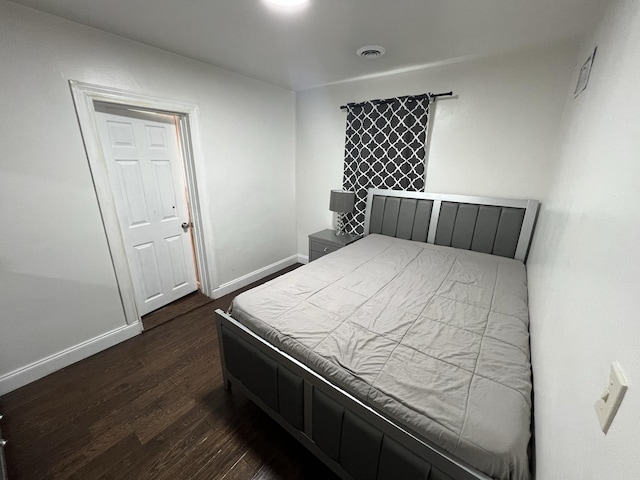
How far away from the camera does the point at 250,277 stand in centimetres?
340

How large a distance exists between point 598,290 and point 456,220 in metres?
2.07

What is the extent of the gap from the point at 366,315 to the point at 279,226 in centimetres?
240

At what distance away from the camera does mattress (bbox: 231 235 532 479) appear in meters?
0.93

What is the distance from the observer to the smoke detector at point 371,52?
206 cm

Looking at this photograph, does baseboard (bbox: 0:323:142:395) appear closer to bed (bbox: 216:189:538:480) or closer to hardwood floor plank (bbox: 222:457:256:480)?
bed (bbox: 216:189:538:480)

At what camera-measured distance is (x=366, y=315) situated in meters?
1.51

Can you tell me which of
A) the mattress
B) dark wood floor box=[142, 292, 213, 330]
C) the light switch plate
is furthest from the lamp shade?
the light switch plate

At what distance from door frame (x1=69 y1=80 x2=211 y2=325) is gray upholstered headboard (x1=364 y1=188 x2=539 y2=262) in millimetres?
1874

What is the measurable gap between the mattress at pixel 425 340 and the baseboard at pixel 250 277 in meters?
1.43

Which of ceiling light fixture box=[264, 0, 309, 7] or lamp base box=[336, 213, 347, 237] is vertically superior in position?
ceiling light fixture box=[264, 0, 309, 7]

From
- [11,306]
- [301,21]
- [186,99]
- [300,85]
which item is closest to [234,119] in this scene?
[186,99]

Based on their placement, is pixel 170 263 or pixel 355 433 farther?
pixel 170 263

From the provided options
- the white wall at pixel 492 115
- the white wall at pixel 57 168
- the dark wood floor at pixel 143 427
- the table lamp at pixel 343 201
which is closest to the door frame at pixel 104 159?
the white wall at pixel 57 168

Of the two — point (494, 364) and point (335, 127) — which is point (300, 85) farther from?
point (494, 364)
